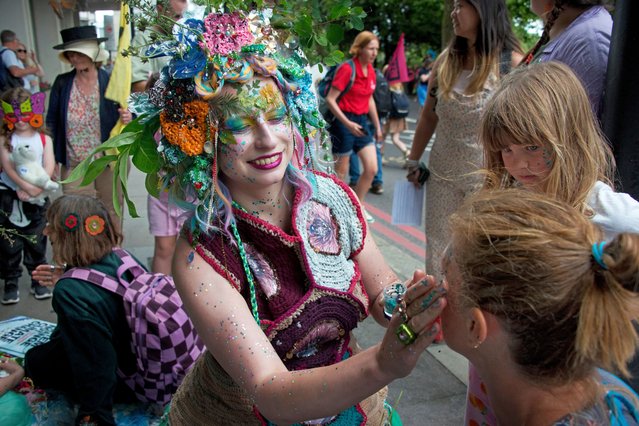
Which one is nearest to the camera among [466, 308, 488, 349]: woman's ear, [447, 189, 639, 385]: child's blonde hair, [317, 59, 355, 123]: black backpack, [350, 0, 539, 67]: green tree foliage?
[447, 189, 639, 385]: child's blonde hair

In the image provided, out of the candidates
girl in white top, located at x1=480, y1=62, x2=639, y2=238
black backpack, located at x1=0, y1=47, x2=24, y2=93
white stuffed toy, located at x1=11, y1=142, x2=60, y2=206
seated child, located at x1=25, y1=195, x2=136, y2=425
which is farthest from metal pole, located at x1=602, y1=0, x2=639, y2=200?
black backpack, located at x1=0, y1=47, x2=24, y2=93

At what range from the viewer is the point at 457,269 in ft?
4.16

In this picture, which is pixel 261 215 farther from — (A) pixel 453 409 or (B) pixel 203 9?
(A) pixel 453 409

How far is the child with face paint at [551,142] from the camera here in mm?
1785

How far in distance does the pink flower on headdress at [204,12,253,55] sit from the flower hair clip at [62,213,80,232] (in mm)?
1415

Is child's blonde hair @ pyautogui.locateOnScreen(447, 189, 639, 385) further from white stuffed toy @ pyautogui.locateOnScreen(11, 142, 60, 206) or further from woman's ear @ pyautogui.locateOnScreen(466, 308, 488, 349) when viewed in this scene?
white stuffed toy @ pyautogui.locateOnScreen(11, 142, 60, 206)

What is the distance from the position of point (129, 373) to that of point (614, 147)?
2239mm

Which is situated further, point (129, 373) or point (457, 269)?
point (129, 373)

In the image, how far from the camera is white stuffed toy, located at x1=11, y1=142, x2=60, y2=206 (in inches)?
161

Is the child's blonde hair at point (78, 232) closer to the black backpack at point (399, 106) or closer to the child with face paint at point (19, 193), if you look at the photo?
the child with face paint at point (19, 193)

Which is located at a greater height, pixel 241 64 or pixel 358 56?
pixel 241 64

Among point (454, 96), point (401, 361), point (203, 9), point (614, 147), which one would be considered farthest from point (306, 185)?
point (454, 96)

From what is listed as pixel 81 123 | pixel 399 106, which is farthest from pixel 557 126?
pixel 399 106

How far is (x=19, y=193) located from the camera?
4094 mm
